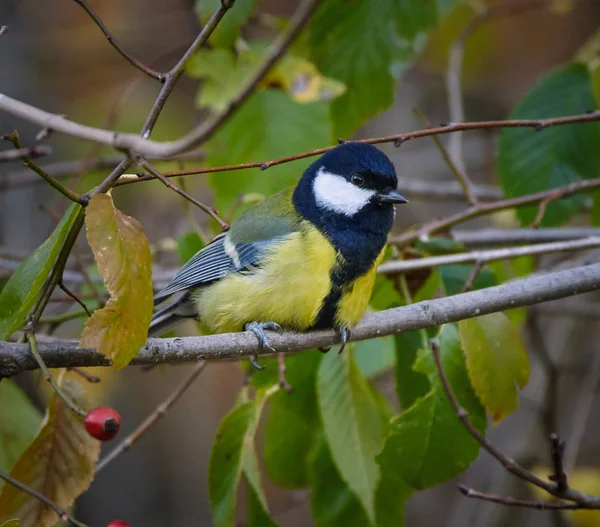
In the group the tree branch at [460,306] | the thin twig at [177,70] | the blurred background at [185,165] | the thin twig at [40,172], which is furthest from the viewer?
the blurred background at [185,165]

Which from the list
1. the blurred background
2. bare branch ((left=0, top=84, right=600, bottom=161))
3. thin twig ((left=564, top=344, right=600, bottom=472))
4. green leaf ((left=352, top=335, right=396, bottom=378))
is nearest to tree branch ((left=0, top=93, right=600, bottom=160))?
bare branch ((left=0, top=84, right=600, bottom=161))

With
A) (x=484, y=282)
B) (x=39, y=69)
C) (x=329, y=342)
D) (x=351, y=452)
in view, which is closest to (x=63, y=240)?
(x=329, y=342)

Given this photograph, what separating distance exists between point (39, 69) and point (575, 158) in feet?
11.3

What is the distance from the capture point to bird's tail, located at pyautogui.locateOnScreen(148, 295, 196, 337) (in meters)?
2.25

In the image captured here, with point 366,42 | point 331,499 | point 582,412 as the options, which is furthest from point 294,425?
point 582,412

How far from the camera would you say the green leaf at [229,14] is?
7.52 ft

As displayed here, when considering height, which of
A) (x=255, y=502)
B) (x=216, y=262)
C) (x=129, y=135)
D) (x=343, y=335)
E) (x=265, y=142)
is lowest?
(x=255, y=502)

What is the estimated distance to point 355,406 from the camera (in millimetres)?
1939

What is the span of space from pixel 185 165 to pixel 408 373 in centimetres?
230

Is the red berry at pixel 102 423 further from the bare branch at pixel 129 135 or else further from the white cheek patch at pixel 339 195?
the white cheek patch at pixel 339 195

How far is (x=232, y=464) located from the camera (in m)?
1.87

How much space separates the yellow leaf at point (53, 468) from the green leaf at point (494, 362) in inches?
35.1

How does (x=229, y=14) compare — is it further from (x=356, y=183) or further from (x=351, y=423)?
(x=351, y=423)

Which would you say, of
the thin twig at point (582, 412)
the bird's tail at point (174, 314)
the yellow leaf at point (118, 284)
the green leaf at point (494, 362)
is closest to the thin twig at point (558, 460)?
the green leaf at point (494, 362)
